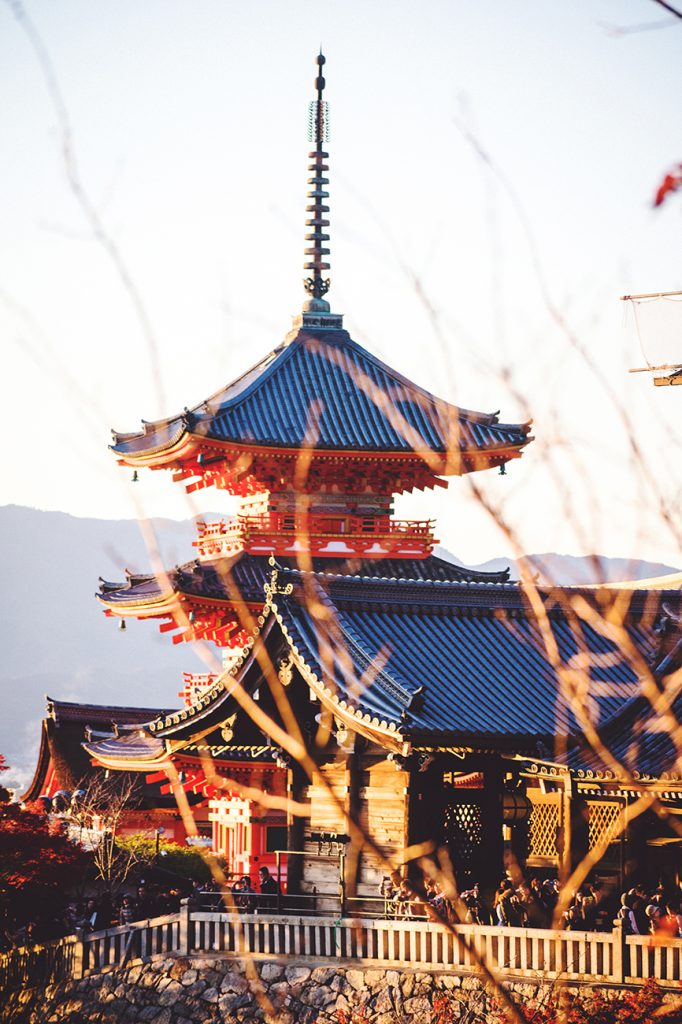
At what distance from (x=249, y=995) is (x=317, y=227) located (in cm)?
2180

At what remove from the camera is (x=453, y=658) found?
25.8 meters

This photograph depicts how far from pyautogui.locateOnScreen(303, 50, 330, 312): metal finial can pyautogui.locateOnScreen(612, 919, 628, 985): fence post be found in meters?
21.8

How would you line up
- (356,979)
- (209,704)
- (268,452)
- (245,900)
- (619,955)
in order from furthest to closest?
(268,452), (209,704), (245,900), (356,979), (619,955)

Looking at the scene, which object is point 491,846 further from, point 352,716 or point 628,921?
point 628,921

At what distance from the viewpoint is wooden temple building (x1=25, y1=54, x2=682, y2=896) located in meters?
22.2

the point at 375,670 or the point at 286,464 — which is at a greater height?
the point at 286,464

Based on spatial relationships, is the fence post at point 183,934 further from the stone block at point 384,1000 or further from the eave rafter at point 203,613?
the eave rafter at point 203,613

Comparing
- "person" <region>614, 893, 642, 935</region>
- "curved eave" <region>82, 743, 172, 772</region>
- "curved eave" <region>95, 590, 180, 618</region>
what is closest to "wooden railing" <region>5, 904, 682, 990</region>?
"person" <region>614, 893, 642, 935</region>

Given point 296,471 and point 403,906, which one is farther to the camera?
point 296,471

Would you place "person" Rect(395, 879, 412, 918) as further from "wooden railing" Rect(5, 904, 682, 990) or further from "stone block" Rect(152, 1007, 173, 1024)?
"stone block" Rect(152, 1007, 173, 1024)

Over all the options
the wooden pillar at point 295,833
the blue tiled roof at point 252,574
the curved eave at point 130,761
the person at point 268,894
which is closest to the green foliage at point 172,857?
the curved eave at point 130,761

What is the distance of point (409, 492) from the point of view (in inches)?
1416

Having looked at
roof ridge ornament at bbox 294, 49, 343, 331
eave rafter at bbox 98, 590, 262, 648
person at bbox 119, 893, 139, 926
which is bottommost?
person at bbox 119, 893, 139, 926

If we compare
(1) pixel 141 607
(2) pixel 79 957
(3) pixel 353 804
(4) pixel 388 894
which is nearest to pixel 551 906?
(4) pixel 388 894
